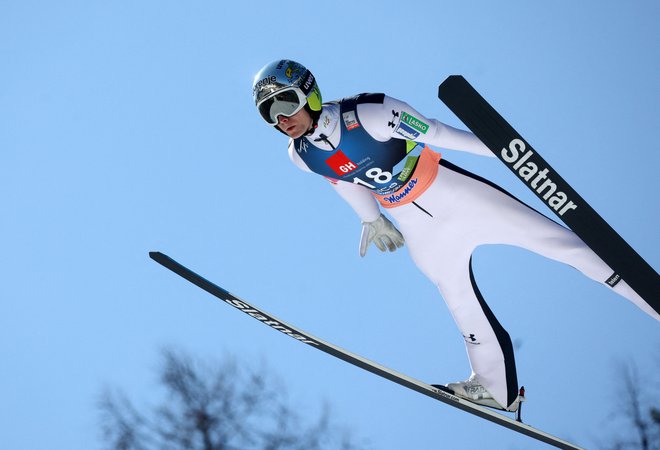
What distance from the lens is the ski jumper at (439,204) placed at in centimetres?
527

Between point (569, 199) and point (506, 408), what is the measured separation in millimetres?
1717

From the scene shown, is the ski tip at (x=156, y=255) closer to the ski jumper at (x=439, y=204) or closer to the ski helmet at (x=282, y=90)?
the ski jumper at (x=439, y=204)

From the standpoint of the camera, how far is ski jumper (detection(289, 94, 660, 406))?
207 inches

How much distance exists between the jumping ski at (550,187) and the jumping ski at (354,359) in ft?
4.36

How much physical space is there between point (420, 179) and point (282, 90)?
1.01m

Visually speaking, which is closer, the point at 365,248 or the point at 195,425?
the point at 365,248

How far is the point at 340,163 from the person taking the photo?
5422 millimetres

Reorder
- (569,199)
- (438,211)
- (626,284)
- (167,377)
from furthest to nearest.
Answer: (167,377)
(438,211)
(626,284)
(569,199)

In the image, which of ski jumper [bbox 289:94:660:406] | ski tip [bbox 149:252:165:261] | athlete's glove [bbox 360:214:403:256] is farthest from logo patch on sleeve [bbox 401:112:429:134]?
ski tip [bbox 149:252:165:261]

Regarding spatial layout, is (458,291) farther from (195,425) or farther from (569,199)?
(195,425)

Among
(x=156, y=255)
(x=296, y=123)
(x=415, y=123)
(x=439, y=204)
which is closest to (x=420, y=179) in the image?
(x=439, y=204)

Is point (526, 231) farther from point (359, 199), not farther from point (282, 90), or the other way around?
point (282, 90)

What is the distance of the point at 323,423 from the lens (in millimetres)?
10234

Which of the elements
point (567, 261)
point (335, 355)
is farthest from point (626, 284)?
point (335, 355)
